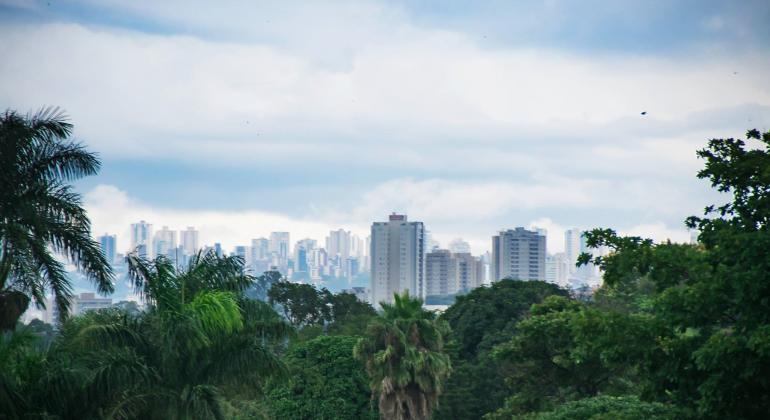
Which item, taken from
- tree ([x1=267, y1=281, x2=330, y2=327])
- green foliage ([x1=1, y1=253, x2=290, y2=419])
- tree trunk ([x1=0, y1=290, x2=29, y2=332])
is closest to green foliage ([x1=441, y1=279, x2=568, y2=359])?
tree ([x1=267, y1=281, x2=330, y2=327])

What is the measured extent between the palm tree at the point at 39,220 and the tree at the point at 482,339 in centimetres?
2658

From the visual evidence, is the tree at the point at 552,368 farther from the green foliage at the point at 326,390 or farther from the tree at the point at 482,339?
the tree at the point at 482,339

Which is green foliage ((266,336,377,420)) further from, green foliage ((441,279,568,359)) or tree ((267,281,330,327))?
tree ((267,281,330,327))

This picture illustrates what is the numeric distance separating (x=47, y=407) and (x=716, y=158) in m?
10.4

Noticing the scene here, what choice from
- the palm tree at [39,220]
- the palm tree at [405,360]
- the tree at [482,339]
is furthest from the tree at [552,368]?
the palm tree at [39,220]

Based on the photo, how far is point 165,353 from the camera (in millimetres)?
15656

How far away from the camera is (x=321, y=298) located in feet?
203

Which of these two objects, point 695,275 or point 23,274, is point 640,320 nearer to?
point 695,275

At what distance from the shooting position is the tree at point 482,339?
4347 cm

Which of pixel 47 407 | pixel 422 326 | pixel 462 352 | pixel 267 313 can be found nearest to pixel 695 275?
pixel 267 313

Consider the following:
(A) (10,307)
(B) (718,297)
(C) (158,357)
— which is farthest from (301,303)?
(B) (718,297)

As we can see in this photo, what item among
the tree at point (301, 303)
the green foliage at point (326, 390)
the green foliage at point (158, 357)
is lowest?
the green foliage at point (326, 390)

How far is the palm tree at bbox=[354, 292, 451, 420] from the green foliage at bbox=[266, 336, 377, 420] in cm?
658

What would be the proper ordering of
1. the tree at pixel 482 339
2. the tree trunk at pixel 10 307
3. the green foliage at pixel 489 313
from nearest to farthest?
the tree trunk at pixel 10 307
the tree at pixel 482 339
the green foliage at pixel 489 313
